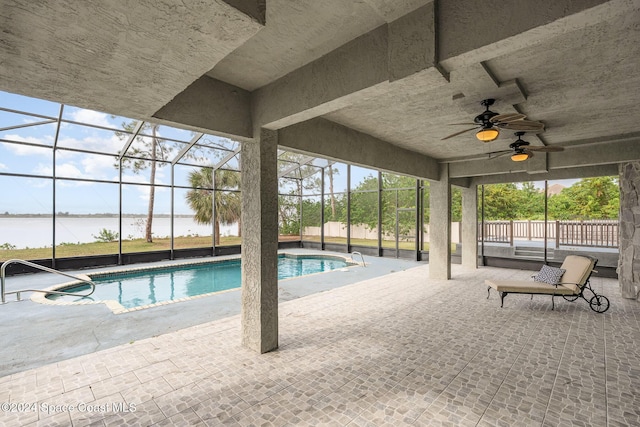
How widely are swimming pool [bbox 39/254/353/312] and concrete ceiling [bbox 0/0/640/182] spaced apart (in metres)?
4.32

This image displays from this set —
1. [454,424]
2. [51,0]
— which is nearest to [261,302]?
[454,424]

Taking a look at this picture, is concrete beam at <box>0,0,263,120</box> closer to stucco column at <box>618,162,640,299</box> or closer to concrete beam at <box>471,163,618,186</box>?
stucco column at <box>618,162,640,299</box>

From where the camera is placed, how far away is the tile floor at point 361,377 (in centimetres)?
235

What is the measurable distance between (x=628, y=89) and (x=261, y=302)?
15.6 feet

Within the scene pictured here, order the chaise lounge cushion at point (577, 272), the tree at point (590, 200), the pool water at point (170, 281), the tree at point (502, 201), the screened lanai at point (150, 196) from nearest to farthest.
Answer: the chaise lounge cushion at point (577, 272), the pool water at point (170, 281), the screened lanai at point (150, 196), the tree at point (590, 200), the tree at point (502, 201)

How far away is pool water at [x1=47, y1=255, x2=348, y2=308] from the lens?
269 inches

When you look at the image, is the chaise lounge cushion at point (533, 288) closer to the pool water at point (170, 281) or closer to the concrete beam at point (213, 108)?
the concrete beam at point (213, 108)

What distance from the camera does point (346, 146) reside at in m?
4.55

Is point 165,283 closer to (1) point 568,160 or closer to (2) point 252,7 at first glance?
(2) point 252,7

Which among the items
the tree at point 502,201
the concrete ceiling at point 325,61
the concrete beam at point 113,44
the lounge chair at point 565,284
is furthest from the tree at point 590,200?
the concrete beam at point 113,44

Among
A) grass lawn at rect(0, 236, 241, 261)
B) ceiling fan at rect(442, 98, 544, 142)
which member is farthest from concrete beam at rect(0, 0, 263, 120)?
grass lawn at rect(0, 236, 241, 261)

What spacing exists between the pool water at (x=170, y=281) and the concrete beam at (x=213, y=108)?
4.44 m

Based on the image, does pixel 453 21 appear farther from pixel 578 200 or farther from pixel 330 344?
pixel 578 200

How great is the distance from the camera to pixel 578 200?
1391 centimetres
